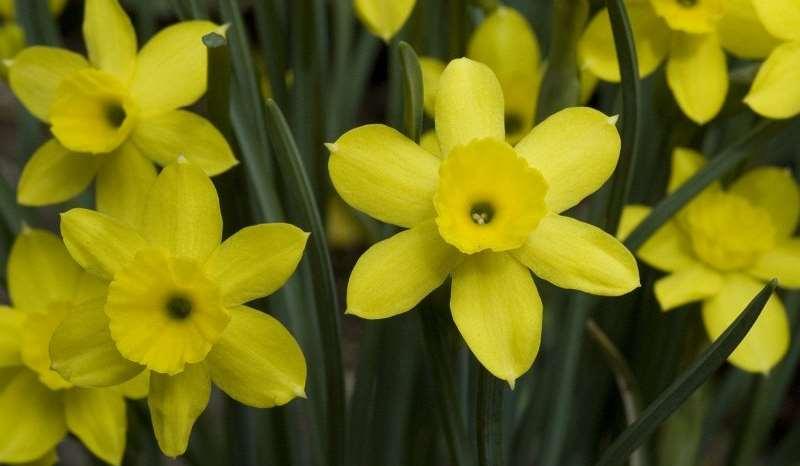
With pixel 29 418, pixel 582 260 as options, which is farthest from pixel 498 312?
pixel 29 418

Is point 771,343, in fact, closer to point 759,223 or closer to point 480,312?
point 759,223

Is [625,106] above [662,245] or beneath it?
above

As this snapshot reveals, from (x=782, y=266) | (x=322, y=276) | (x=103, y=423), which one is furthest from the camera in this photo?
(x=782, y=266)

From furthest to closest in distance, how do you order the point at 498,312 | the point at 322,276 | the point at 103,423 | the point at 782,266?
1. the point at 782,266
2. the point at 103,423
3. the point at 322,276
4. the point at 498,312

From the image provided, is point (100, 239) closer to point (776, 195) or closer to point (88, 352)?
point (88, 352)

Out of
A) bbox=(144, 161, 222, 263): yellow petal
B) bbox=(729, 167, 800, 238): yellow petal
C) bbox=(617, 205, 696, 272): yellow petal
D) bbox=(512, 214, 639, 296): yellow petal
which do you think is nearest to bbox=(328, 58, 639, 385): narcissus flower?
bbox=(512, 214, 639, 296): yellow petal

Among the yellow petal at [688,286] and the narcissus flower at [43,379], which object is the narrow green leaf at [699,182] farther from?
the narcissus flower at [43,379]
